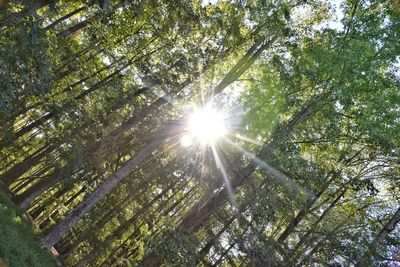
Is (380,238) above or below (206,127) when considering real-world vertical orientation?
above

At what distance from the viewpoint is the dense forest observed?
30.3ft

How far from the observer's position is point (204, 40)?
10.5 metres

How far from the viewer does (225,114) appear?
1239 cm

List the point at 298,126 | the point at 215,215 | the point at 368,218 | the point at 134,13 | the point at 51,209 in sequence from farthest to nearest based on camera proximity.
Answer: the point at 51,209 → the point at 368,218 → the point at 215,215 → the point at 298,126 → the point at 134,13

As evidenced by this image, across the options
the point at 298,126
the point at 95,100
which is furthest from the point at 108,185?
the point at 298,126

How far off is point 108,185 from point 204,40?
213 inches

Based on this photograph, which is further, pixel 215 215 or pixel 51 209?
pixel 51 209

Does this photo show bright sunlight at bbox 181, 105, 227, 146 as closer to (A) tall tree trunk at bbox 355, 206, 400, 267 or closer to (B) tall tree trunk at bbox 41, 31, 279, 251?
(B) tall tree trunk at bbox 41, 31, 279, 251

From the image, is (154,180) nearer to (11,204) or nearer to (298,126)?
(11,204)

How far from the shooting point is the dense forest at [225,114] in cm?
925

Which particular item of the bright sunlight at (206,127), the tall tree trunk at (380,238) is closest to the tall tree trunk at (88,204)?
the bright sunlight at (206,127)

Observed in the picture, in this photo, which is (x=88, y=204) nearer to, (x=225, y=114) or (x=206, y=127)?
(x=206, y=127)

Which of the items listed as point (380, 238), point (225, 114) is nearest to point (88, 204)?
point (225, 114)

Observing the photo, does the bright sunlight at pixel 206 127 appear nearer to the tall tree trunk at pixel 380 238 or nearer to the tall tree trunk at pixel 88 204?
the tall tree trunk at pixel 88 204
